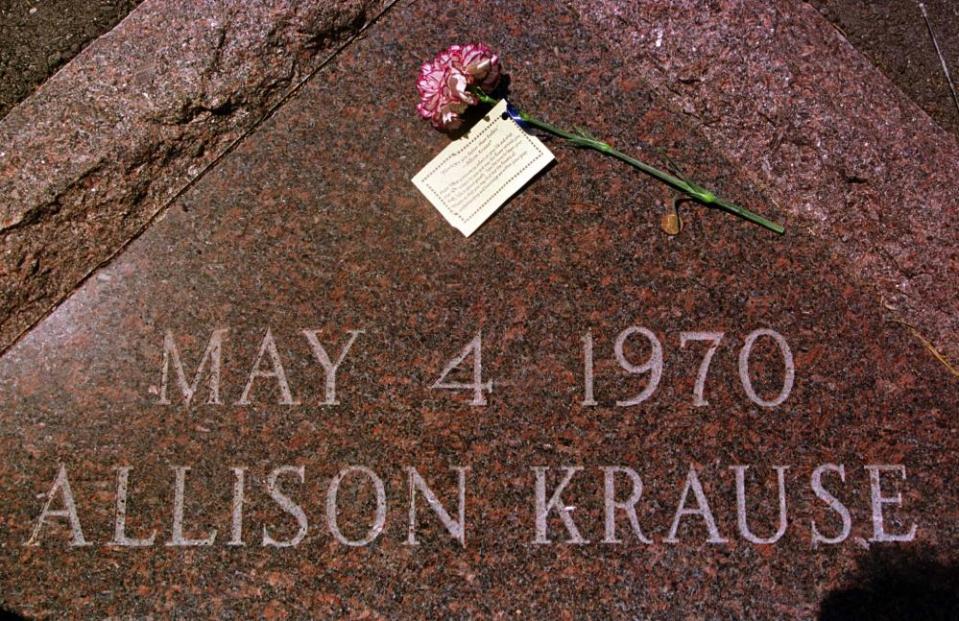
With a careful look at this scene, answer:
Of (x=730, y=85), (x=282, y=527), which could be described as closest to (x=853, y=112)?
(x=730, y=85)

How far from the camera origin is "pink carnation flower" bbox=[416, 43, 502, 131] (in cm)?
233

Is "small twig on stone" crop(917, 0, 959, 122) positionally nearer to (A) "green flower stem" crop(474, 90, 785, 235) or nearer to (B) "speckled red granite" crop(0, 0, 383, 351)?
(A) "green flower stem" crop(474, 90, 785, 235)

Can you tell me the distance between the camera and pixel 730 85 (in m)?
2.41

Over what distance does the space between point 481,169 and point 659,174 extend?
19.9 inches

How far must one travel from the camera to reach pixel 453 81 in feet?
7.62

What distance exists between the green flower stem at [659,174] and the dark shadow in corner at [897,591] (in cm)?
96

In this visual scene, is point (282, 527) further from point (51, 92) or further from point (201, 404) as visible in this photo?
point (51, 92)

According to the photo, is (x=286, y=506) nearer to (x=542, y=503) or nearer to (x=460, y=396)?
(x=460, y=396)

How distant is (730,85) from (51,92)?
1927mm

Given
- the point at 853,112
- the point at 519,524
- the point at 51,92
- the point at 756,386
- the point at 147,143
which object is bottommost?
the point at 519,524

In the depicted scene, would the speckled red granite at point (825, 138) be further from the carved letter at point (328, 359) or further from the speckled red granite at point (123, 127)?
the carved letter at point (328, 359)

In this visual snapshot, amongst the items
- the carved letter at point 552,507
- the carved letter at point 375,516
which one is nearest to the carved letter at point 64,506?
the carved letter at point 375,516

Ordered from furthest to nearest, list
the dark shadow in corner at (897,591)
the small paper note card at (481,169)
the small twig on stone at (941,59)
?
the small twig on stone at (941,59), the small paper note card at (481,169), the dark shadow in corner at (897,591)

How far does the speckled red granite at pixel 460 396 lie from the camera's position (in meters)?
2.35
